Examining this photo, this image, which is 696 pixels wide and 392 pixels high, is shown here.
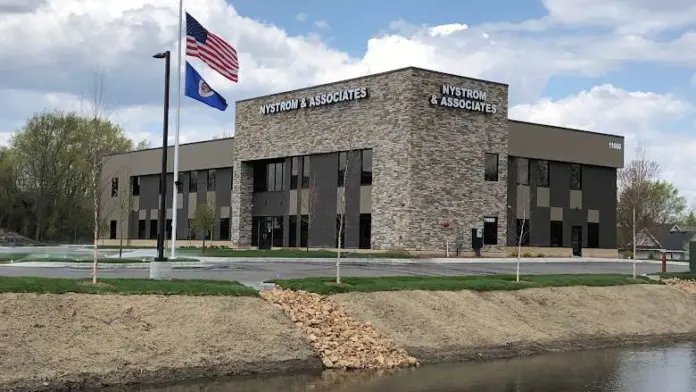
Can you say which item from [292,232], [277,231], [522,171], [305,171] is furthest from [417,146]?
[277,231]

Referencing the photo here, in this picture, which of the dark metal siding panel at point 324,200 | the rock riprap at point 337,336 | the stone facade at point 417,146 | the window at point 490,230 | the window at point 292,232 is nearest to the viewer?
the rock riprap at point 337,336

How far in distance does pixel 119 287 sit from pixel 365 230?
1154 inches

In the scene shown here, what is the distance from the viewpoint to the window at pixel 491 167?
45812mm

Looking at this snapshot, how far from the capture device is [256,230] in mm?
54125

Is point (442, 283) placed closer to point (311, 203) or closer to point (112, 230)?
point (311, 203)

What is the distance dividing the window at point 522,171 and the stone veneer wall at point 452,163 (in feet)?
13.4

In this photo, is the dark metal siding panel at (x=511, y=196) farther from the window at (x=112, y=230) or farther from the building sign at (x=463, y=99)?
the window at (x=112, y=230)

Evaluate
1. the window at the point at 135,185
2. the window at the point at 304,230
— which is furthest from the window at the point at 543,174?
the window at the point at 135,185

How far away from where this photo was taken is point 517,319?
20203 mm

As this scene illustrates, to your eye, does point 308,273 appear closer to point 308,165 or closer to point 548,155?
point 308,165

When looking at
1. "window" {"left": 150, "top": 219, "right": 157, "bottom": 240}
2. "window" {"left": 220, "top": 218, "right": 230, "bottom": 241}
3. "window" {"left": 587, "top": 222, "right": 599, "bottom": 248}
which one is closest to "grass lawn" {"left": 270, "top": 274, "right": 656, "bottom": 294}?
"window" {"left": 587, "top": 222, "right": 599, "bottom": 248}

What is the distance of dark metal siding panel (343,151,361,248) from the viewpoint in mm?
45031

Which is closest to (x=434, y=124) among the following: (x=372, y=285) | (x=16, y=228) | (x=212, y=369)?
(x=372, y=285)

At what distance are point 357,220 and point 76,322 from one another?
31647 millimetres
